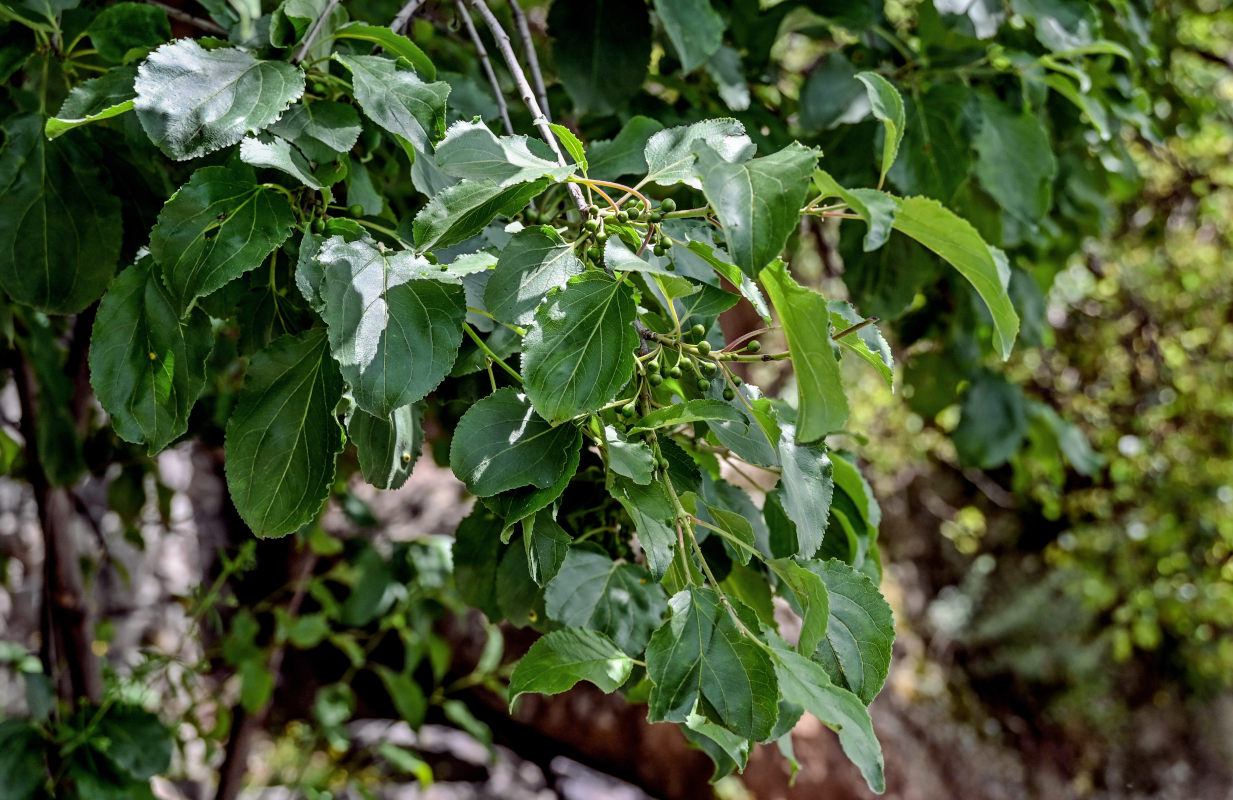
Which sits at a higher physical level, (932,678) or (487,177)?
(487,177)

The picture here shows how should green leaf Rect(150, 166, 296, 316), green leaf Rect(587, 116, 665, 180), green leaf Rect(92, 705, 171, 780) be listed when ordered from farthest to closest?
green leaf Rect(92, 705, 171, 780) < green leaf Rect(587, 116, 665, 180) < green leaf Rect(150, 166, 296, 316)

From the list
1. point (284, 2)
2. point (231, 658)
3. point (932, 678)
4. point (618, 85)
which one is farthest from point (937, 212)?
point (932, 678)

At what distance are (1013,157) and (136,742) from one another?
1265 mm

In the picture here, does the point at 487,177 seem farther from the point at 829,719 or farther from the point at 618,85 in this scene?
the point at 618,85

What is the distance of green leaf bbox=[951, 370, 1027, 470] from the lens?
1743 mm

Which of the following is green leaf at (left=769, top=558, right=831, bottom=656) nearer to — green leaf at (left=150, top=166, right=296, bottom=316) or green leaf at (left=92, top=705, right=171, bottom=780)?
green leaf at (left=150, top=166, right=296, bottom=316)

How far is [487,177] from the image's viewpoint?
20.6 inches

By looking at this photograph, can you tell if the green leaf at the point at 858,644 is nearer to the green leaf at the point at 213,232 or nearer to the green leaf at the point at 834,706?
the green leaf at the point at 834,706

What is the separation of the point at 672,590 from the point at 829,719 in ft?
0.40

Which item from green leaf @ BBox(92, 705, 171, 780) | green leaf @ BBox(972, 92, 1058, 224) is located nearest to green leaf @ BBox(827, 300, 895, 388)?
green leaf @ BBox(972, 92, 1058, 224)

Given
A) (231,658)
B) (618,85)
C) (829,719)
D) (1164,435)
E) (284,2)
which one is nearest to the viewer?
(829,719)

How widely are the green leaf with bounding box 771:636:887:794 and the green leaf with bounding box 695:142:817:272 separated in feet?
0.70

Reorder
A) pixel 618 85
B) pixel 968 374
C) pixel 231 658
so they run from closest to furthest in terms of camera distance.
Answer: pixel 618 85 → pixel 231 658 → pixel 968 374

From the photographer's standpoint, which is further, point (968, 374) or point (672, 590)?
point (968, 374)
